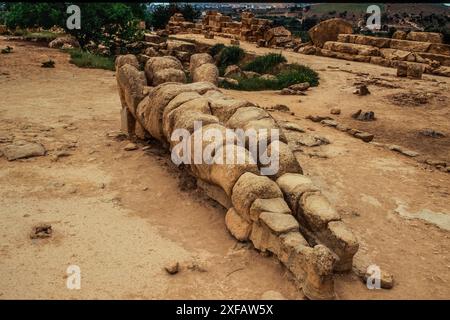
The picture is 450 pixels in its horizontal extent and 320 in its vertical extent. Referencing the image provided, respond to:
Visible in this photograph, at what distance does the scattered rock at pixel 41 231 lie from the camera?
4.84 metres

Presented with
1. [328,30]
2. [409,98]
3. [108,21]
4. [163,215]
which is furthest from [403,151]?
[328,30]

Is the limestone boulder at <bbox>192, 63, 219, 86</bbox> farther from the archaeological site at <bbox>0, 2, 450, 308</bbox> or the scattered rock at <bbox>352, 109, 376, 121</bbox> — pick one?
the scattered rock at <bbox>352, 109, 376, 121</bbox>

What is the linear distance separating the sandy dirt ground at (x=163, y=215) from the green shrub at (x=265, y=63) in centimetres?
776

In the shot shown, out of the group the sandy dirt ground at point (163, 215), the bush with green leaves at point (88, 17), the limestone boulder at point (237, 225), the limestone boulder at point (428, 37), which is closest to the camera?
the sandy dirt ground at point (163, 215)

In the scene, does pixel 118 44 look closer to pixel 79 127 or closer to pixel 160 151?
pixel 79 127

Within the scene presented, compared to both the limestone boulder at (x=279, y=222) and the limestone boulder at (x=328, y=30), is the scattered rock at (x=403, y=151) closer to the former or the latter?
the limestone boulder at (x=279, y=222)

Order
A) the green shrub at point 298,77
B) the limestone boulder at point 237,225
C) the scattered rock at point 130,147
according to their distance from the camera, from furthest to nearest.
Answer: the green shrub at point 298,77 → the scattered rock at point 130,147 → the limestone boulder at point 237,225

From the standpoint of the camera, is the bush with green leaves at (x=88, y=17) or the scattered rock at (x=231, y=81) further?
the bush with green leaves at (x=88, y=17)

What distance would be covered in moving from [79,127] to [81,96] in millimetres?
3083

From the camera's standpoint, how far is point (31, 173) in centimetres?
661

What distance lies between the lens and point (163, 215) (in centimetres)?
557

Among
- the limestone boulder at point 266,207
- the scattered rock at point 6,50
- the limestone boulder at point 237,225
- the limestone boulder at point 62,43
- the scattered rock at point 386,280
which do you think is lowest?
the scattered rock at point 386,280

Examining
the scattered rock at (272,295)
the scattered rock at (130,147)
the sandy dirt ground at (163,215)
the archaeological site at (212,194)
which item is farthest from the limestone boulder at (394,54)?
the scattered rock at (272,295)

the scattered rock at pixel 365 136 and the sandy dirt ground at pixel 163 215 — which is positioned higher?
the scattered rock at pixel 365 136
